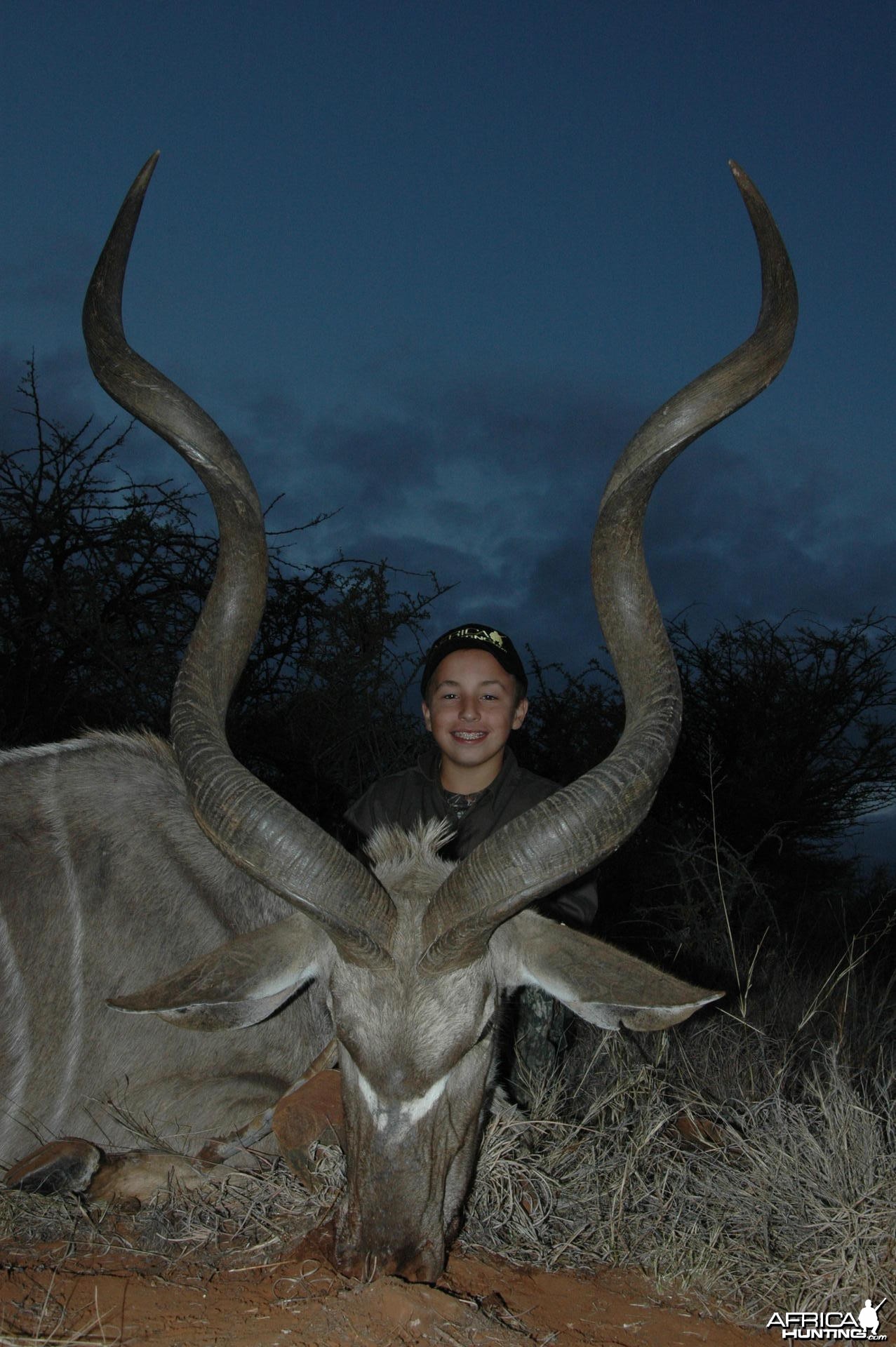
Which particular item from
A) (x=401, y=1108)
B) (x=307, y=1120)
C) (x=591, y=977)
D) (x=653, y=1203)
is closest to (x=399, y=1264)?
(x=401, y=1108)

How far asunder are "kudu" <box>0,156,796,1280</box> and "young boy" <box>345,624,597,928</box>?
1.01 metres

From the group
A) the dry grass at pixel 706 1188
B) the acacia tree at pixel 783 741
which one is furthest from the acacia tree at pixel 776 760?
the dry grass at pixel 706 1188

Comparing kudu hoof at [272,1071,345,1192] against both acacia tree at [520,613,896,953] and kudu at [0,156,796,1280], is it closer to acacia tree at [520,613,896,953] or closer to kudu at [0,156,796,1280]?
kudu at [0,156,796,1280]

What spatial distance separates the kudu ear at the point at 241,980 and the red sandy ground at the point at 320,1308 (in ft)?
2.04

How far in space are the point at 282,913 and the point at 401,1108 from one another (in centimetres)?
124

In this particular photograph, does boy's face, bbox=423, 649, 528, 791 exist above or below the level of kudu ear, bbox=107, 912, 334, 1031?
above

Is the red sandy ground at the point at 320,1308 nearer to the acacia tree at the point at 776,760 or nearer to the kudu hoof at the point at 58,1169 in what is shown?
the kudu hoof at the point at 58,1169

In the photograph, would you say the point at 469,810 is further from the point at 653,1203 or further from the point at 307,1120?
the point at 653,1203

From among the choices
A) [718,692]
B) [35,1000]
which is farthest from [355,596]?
[35,1000]

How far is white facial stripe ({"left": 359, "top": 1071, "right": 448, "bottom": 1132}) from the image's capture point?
266 centimetres

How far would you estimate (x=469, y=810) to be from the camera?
455cm

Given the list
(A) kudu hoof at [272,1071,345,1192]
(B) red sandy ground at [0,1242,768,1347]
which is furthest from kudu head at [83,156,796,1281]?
(A) kudu hoof at [272,1071,345,1192]

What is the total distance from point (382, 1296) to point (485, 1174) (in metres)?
0.83

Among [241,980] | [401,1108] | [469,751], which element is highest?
[469,751]
